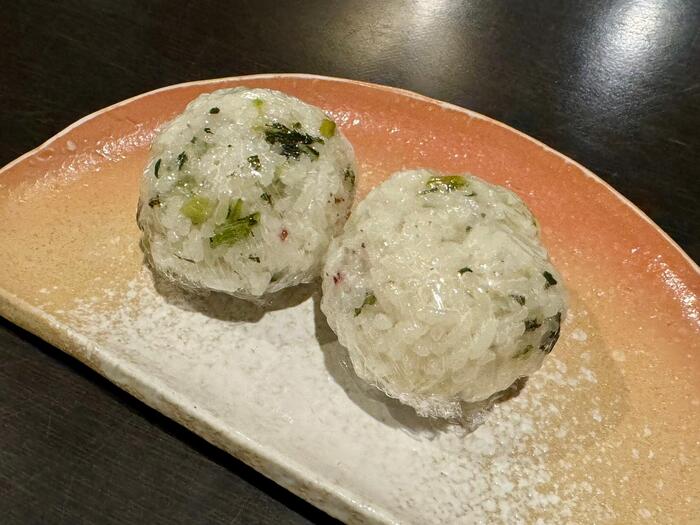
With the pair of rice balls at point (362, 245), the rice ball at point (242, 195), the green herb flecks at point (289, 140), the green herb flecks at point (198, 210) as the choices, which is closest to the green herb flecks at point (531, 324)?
the pair of rice balls at point (362, 245)

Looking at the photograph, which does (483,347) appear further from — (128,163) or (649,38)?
(649,38)

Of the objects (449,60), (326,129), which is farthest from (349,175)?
(449,60)

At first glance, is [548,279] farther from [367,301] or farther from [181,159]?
[181,159]

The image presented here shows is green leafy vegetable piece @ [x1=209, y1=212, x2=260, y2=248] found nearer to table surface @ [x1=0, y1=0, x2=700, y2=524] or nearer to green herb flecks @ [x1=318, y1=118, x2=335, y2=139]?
green herb flecks @ [x1=318, y1=118, x2=335, y2=139]

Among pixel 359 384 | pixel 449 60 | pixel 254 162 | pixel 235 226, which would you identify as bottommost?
pixel 359 384

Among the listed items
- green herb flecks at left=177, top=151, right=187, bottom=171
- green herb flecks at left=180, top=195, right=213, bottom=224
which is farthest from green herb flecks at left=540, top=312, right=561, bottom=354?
green herb flecks at left=177, top=151, right=187, bottom=171

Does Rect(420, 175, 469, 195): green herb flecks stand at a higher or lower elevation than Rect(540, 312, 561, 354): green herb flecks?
higher

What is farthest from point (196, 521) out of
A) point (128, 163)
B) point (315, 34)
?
point (315, 34)
